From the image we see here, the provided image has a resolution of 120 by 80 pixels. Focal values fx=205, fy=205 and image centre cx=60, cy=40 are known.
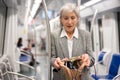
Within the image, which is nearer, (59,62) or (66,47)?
(59,62)

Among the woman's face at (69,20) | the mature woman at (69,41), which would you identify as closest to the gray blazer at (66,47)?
the mature woman at (69,41)

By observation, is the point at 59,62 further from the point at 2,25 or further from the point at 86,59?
the point at 2,25

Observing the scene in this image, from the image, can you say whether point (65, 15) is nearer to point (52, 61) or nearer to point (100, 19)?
point (52, 61)

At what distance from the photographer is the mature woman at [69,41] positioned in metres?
1.69

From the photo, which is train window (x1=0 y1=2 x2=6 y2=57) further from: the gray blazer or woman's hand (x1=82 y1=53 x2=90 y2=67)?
woman's hand (x1=82 y1=53 x2=90 y2=67)

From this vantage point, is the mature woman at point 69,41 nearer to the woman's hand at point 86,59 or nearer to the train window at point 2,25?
the woman's hand at point 86,59

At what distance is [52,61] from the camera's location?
1658 millimetres

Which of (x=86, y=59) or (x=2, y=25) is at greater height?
(x=2, y=25)

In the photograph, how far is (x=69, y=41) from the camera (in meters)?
1.75

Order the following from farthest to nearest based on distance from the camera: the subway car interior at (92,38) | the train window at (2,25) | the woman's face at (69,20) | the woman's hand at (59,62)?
1. the train window at (2,25)
2. the subway car interior at (92,38)
3. the woman's face at (69,20)
4. the woman's hand at (59,62)

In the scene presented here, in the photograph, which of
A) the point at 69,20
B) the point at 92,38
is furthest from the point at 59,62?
the point at 92,38

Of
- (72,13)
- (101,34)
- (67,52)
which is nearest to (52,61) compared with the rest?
(67,52)

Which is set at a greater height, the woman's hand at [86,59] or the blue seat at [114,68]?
the woman's hand at [86,59]

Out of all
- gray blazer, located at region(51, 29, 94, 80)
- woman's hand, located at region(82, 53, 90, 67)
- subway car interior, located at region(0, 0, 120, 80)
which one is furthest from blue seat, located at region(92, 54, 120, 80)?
woman's hand, located at region(82, 53, 90, 67)
